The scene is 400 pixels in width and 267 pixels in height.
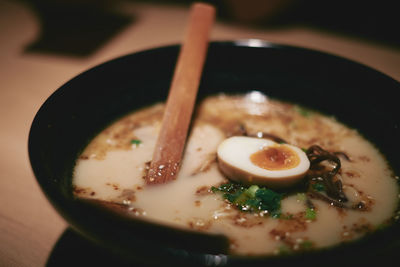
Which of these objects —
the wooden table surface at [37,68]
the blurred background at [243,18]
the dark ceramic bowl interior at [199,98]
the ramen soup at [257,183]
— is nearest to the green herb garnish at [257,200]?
the ramen soup at [257,183]

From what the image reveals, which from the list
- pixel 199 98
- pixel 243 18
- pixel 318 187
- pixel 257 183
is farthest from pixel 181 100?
pixel 243 18

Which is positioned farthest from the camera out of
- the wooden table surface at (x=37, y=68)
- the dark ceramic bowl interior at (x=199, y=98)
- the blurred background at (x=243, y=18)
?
the blurred background at (x=243, y=18)

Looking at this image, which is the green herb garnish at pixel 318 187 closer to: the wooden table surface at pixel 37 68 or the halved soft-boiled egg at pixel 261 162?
the halved soft-boiled egg at pixel 261 162

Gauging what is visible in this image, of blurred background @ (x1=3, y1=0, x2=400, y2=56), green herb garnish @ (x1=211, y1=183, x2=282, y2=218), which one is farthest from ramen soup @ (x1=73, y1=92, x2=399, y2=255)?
blurred background @ (x1=3, y1=0, x2=400, y2=56)

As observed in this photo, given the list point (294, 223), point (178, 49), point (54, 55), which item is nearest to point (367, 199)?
point (294, 223)

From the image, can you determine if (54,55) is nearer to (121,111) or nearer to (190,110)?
(121,111)

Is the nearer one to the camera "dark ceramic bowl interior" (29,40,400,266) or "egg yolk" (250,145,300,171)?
"dark ceramic bowl interior" (29,40,400,266)

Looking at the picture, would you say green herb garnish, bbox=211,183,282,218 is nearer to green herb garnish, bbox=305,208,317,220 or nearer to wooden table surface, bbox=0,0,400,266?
green herb garnish, bbox=305,208,317,220
